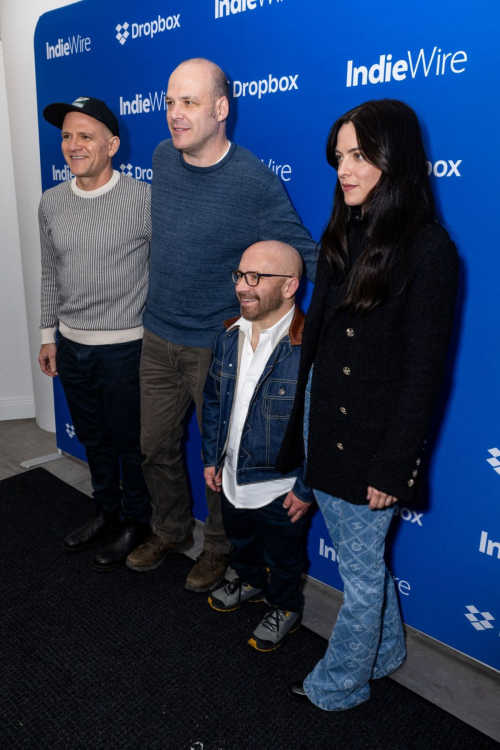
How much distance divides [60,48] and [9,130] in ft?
3.66

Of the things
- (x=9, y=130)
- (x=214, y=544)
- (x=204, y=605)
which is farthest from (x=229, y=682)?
(x=9, y=130)

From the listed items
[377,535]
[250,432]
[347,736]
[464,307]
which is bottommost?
[347,736]

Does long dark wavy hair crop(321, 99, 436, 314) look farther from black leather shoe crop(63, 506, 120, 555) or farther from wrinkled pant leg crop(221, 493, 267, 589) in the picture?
black leather shoe crop(63, 506, 120, 555)

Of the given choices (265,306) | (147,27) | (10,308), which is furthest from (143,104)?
(10,308)

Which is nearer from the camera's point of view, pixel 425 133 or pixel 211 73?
pixel 425 133

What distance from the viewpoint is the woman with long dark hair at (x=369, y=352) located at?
1.55 m

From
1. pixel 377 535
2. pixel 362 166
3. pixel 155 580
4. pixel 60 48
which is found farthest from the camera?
pixel 60 48

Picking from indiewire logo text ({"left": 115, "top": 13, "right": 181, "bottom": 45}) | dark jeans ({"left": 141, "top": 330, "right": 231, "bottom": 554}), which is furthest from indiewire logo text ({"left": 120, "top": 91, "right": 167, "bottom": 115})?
dark jeans ({"left": 141, "top": 330, "right": 231, "bottom": 554})

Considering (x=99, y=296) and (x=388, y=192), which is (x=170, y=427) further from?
(x=388, y=192)

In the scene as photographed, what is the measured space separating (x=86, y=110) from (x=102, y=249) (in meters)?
0.58

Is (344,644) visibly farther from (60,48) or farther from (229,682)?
(60,48)

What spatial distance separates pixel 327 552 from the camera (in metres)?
2.67

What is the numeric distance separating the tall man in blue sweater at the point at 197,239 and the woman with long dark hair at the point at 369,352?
0.57 m

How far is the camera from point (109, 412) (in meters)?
2.81
